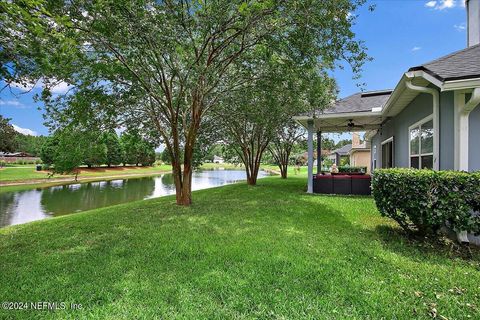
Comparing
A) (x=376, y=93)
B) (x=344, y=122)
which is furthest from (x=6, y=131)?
(x=376, y=93)

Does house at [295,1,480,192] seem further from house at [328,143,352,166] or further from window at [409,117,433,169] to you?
house at [328,143,352,166]

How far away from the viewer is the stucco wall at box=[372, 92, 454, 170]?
5.02m

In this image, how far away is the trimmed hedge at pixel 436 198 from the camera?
3770 mm

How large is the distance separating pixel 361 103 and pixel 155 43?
844 cm

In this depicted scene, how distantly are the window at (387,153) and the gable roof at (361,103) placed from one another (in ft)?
5.05

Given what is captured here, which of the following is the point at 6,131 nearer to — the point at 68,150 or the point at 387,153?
the point at 68,150

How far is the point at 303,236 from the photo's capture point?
15.8 ft

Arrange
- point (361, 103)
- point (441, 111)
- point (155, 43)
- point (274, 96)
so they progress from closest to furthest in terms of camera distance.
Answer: point (441, 111) < point (155, 43) < point (274, 96) < point (361, 103)

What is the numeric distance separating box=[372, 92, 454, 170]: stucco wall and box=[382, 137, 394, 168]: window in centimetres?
27

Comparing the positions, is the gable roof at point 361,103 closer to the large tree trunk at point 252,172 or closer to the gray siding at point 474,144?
the gray siding at point 474,144

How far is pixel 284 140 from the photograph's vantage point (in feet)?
63.1

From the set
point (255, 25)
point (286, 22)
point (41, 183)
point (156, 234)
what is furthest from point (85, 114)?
point (41, 183)

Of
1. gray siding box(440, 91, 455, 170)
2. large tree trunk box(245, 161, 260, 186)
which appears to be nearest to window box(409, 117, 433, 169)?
gray siding box(440, 91, 455, 170)

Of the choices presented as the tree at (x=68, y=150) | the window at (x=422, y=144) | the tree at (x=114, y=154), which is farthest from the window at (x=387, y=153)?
the tree at (x=114, y=154)
